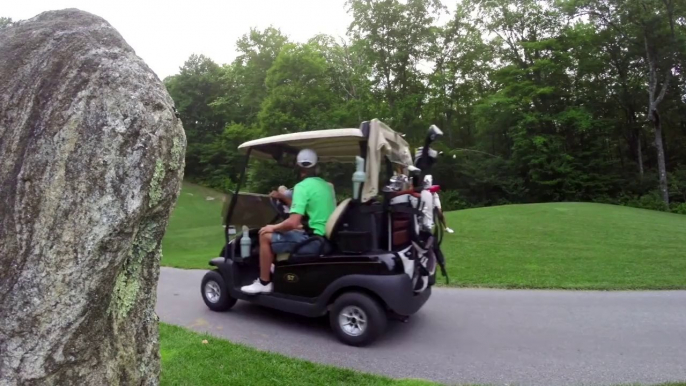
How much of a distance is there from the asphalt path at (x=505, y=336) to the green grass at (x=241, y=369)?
1.30 ft

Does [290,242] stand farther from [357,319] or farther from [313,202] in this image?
[357,319]

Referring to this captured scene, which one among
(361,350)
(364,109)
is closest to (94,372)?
(361,350)

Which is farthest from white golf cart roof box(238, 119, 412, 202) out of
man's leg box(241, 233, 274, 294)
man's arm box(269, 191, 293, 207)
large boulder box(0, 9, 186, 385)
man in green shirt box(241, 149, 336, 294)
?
large boulder box(0, 9, 186, 385)

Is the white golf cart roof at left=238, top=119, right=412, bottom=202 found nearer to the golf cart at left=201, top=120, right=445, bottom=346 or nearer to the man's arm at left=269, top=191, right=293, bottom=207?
the golf cart at left=201, top=120, right=445, bottom=346

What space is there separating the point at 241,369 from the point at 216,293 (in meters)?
2.44

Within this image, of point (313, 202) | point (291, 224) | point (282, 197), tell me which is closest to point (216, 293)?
point (282, 197)

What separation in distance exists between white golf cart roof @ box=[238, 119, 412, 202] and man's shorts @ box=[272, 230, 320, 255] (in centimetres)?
82

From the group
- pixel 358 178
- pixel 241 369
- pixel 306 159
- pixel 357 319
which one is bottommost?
pixel 241 369

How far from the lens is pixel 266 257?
571 centimetres

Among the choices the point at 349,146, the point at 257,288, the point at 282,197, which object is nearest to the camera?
the point at 257,288

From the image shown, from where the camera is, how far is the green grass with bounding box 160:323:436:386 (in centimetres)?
395

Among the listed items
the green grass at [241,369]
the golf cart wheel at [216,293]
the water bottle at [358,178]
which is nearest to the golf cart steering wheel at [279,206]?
the golf cart wheel at [216,293]

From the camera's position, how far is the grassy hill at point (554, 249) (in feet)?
27.5

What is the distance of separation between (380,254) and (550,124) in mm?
29238
